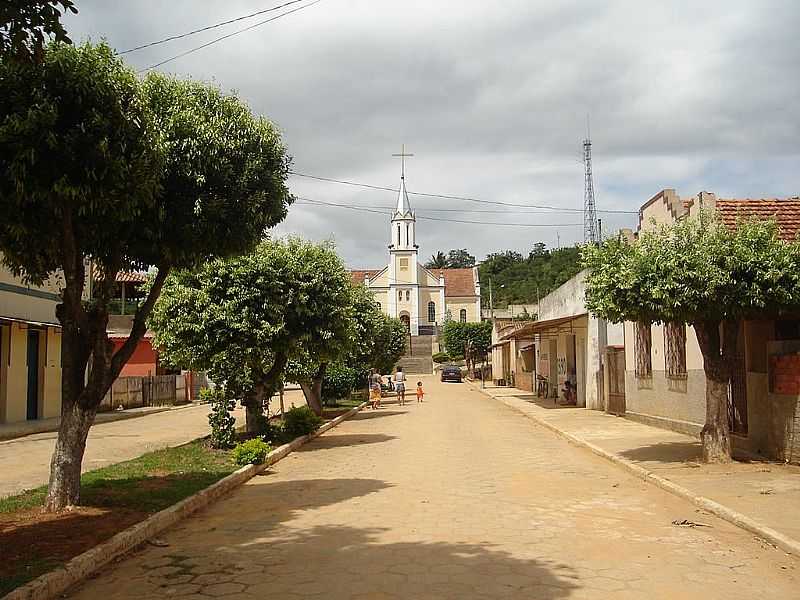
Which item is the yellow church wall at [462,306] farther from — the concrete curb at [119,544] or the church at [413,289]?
the concrete curb at [119,544]

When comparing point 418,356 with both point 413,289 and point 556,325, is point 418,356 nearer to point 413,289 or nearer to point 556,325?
point 413,289

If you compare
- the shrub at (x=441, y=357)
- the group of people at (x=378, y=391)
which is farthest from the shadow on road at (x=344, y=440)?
the shrub at (x=441, y=357)

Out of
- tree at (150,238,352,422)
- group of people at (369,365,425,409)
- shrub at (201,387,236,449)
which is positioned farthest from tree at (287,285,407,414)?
shrub at (201,387,236,449)

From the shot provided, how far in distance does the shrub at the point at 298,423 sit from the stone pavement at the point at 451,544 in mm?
5572

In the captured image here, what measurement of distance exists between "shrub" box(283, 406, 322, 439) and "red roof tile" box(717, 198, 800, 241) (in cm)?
1078

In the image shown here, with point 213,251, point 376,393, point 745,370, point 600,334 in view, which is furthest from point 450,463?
point 376,393

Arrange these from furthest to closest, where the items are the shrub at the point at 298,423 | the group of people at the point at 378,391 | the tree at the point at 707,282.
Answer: the group of people at the point at 378,391 → the shrub at the point at 298,423 → the tree at the point at 707,282

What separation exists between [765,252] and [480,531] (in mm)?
6540

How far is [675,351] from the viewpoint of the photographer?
1952cm

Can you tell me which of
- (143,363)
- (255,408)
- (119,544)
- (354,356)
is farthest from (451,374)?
(119,544)

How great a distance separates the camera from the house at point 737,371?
13.5m

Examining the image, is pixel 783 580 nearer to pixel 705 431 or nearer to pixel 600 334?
pixel 705 431

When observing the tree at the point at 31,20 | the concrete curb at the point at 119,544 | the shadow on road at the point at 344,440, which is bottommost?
the shadow on road at the point at 344,440

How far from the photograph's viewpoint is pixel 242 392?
1745 centimetres
